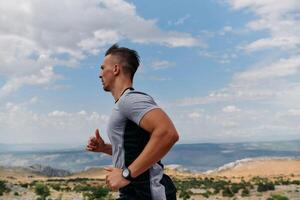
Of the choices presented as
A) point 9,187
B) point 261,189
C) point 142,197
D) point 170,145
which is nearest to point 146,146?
point 170,145

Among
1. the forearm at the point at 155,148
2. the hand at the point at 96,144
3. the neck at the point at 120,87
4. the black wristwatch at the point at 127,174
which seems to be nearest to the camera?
the forearm at the point at 155,148

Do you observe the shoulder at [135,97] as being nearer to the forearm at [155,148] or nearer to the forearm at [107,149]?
the forearm at [155,148]

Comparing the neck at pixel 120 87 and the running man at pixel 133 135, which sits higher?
the neck at pixel 120 87

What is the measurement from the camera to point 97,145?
4996 mm

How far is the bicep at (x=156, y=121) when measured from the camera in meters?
3.94

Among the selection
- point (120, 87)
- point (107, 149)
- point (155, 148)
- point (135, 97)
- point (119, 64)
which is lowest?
point (155, 148)

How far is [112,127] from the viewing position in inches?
167

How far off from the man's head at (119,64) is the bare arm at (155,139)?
0.56 m

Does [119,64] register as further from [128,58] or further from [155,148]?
[155,148]

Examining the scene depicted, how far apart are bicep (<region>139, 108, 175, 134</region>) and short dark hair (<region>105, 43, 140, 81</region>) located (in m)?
0.55

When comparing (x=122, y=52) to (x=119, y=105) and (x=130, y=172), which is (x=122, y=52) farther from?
(x=130, y=172)

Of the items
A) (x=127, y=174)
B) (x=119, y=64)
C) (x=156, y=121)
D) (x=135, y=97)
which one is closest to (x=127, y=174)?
(x=127, y=174)

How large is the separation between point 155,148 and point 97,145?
120cm


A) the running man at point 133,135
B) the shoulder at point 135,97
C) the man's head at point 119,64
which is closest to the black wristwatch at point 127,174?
the running man at point 133,135
